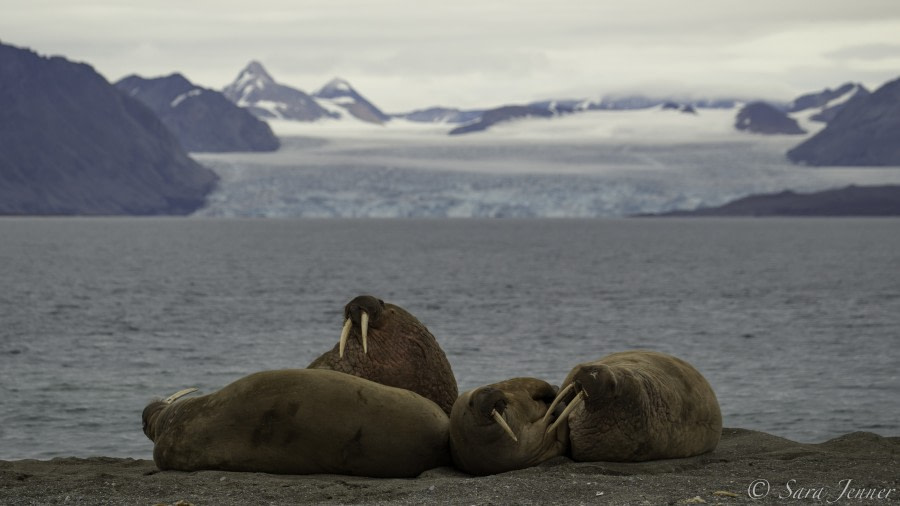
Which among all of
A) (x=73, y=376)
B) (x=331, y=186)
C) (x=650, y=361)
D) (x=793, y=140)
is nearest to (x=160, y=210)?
(x=331, y=186)

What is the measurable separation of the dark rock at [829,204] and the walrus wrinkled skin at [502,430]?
183 meters

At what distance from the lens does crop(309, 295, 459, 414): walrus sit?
10344mm

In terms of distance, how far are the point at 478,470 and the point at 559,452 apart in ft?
2.65

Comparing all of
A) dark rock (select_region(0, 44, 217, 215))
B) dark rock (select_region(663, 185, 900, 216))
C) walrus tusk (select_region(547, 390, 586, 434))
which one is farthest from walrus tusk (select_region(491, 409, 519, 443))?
dark rock (select_region(663, 185, 900, 216))

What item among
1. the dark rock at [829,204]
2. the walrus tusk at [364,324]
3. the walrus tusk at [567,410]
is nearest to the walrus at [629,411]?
the walrus tusk at [567,410]

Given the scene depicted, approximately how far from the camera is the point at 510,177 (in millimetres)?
119125

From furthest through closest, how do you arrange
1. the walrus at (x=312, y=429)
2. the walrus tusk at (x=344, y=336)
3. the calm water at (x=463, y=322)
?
the calm water at (x=463, y=322) < the walrus tusk at (x=344, y=336) < the walrus at (x=312, y=429)

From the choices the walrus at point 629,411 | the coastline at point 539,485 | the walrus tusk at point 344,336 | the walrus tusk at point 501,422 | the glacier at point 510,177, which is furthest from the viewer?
the glacier at point 510,177

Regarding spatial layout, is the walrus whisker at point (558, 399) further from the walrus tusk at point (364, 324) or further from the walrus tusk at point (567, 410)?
the walrus tusk at point (364, 324)

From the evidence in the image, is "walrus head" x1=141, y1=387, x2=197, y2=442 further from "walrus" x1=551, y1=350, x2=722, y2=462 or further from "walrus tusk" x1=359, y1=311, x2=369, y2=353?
"walrus" x1=551, y1=350, x2=722, y2=462

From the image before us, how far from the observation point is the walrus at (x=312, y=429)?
9.26 meters

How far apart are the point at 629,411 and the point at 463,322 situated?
28.0m

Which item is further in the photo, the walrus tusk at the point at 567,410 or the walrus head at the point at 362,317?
the walrus head at the point at 362,317

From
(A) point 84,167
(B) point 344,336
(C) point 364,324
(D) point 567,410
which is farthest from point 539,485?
(A) point 84,167
